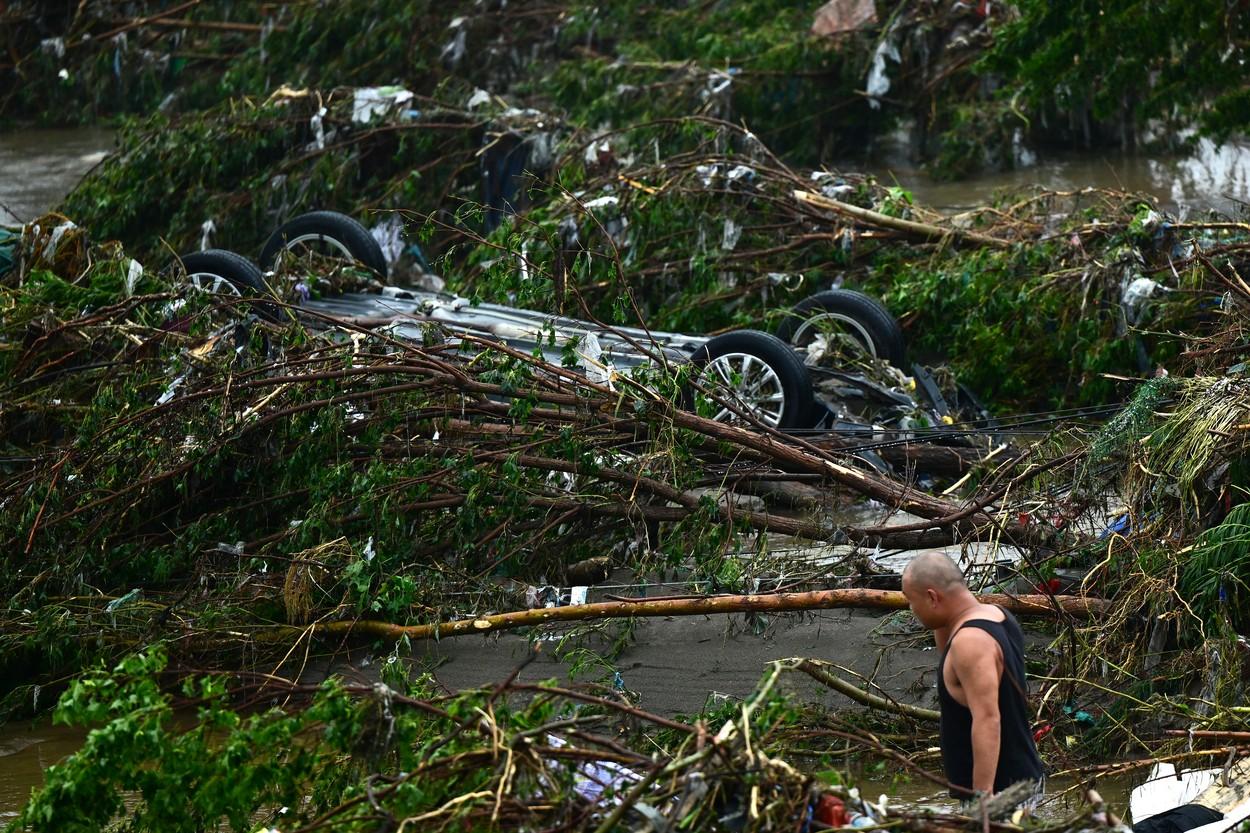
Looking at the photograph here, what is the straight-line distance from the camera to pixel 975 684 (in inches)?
152

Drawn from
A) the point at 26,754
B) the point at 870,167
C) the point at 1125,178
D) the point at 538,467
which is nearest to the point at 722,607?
the point at 538,467

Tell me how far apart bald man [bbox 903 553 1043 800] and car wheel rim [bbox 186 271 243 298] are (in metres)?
5.18

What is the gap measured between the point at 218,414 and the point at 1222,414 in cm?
452

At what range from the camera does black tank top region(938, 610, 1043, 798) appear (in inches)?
154

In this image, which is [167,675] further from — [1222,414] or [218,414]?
[1222,414]

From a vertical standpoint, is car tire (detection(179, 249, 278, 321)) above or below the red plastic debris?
above

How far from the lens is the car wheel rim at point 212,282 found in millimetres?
8336

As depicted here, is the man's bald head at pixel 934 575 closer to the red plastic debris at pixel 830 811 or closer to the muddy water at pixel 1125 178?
the red plastic debris at pixel 830 811

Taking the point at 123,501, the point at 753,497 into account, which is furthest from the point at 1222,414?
the point at 123,501

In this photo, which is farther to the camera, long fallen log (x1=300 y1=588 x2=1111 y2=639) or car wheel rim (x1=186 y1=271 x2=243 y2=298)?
car wheel rim (x1=186 y1=271 x2=243 y2=298)

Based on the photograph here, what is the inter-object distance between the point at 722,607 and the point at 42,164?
45.5 feet

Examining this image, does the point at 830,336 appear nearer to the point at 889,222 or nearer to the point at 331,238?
the point at 889,222

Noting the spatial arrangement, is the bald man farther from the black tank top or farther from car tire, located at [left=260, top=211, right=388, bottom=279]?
car tire, located at [left=260, top=211, right=388, bottom=279]

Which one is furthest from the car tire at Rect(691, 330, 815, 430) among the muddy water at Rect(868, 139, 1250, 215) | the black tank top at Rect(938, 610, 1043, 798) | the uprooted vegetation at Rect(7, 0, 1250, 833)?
the muddy water at Rect(868, 139, 1250, 215)
